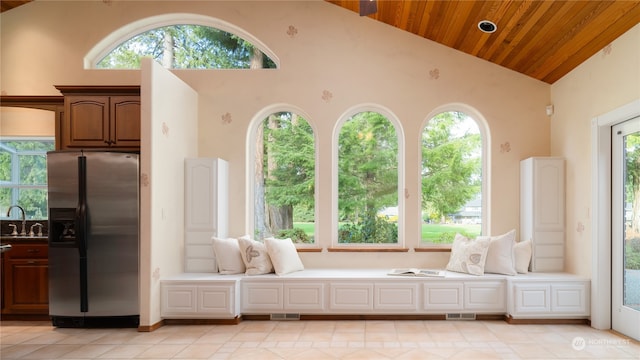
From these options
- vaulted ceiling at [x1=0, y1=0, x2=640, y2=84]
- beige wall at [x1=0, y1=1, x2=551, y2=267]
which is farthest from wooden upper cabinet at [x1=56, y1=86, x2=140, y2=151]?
vaulted ceiling at [x1=0, y1=0, x2=640, y2=84]

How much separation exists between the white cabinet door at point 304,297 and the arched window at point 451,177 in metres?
1.50

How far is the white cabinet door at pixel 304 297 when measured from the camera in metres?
4.64

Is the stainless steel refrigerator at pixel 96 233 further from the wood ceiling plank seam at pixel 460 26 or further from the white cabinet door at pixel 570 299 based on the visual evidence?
the white cabinet door at pixel 570 299

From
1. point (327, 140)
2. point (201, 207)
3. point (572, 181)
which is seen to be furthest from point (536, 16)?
point (201, 207)

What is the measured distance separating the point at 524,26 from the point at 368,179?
7.47 feet

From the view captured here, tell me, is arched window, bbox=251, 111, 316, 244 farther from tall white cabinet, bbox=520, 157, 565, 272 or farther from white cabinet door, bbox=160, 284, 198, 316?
tall white cabinet, bbox=520, 157, 565, 272

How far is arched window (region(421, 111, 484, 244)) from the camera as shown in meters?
5.37

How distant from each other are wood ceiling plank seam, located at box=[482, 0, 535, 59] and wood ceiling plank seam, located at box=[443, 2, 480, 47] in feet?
0.89

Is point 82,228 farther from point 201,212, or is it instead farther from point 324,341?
point 324,341

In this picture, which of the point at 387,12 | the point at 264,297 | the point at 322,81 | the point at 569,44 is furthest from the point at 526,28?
the point at 264,297

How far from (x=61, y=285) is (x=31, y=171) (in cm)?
183

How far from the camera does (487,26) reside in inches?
177

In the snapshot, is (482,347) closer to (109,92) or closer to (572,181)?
(572,181)

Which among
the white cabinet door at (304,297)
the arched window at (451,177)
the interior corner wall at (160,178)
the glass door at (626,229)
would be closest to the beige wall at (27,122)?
the interior corner wall at (160,178)
